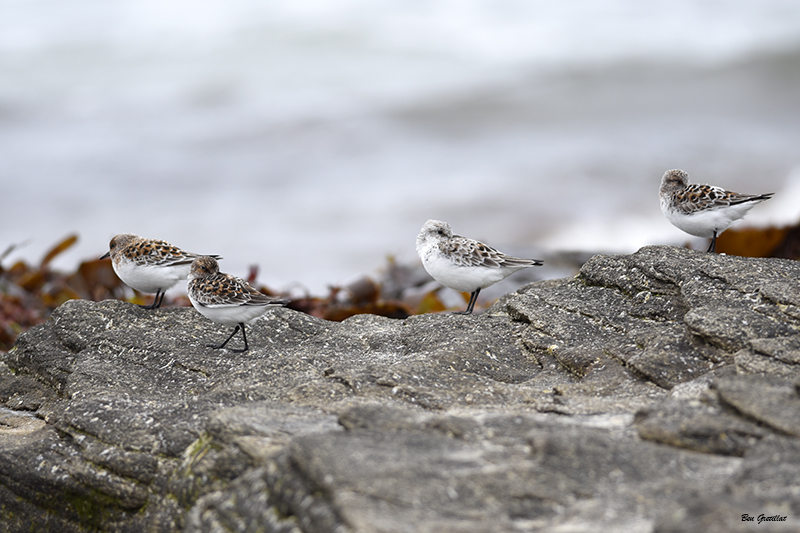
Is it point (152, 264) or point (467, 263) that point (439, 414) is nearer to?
point (467, 263)

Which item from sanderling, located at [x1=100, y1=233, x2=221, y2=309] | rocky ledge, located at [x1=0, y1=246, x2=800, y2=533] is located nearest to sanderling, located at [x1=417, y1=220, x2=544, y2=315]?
rocky ledge, located at [x1=0, y1=246, x2=800, y2=533]

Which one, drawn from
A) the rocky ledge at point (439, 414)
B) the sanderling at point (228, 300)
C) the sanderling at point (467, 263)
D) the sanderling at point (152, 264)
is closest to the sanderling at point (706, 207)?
the rocky ledge at point (439, 414)

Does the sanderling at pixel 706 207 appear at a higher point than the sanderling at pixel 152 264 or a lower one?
higher

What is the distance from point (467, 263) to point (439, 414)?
9.53ft

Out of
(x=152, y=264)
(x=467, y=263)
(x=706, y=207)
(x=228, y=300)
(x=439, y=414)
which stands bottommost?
(x=152, y=264)

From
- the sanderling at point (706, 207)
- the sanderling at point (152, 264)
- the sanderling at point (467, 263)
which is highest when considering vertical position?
the sanderling at point (706, 207)

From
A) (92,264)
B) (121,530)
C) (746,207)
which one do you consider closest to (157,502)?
(121,530)

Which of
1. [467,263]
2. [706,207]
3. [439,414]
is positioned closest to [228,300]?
[467,263]

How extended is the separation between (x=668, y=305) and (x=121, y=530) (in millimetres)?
4581

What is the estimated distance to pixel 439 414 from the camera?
439 centimetres

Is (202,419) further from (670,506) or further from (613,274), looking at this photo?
(613,274)

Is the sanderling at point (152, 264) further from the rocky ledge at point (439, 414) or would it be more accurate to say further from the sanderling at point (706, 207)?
the sanderling at point (706, 207)

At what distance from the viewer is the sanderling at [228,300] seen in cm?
620

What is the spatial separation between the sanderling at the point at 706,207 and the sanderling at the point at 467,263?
1.45 m
